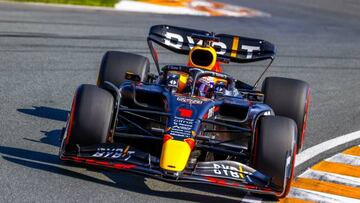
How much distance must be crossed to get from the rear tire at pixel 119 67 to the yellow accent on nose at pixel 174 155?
2.43m

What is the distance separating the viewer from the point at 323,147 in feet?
30.5

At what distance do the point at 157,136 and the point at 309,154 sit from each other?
6.68ft

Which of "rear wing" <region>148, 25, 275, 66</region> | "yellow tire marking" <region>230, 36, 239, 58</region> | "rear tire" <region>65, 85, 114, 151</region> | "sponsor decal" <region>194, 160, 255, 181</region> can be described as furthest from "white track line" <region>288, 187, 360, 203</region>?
"yellow tire marking" <region>230, 36, 239, 58</region>

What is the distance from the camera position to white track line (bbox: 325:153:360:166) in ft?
28.8

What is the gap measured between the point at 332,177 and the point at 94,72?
18.8ft

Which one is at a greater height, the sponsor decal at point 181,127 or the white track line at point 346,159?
the sponsor decal at point 181,127

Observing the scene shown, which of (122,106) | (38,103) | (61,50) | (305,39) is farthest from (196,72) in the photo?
(305,39)

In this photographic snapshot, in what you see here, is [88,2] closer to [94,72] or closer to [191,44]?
[94,72]

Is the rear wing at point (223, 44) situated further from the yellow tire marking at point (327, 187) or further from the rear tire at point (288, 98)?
the yellow tire marking at point (327, 187)

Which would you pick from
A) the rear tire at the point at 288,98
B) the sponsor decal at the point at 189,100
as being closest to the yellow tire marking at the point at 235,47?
the rear tire at the point at 288,98

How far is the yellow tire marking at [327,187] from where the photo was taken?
759 cm

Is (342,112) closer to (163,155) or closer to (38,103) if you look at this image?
(38,103)

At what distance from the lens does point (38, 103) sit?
10.4 metres

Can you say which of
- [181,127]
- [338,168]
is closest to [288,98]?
[338,168]
